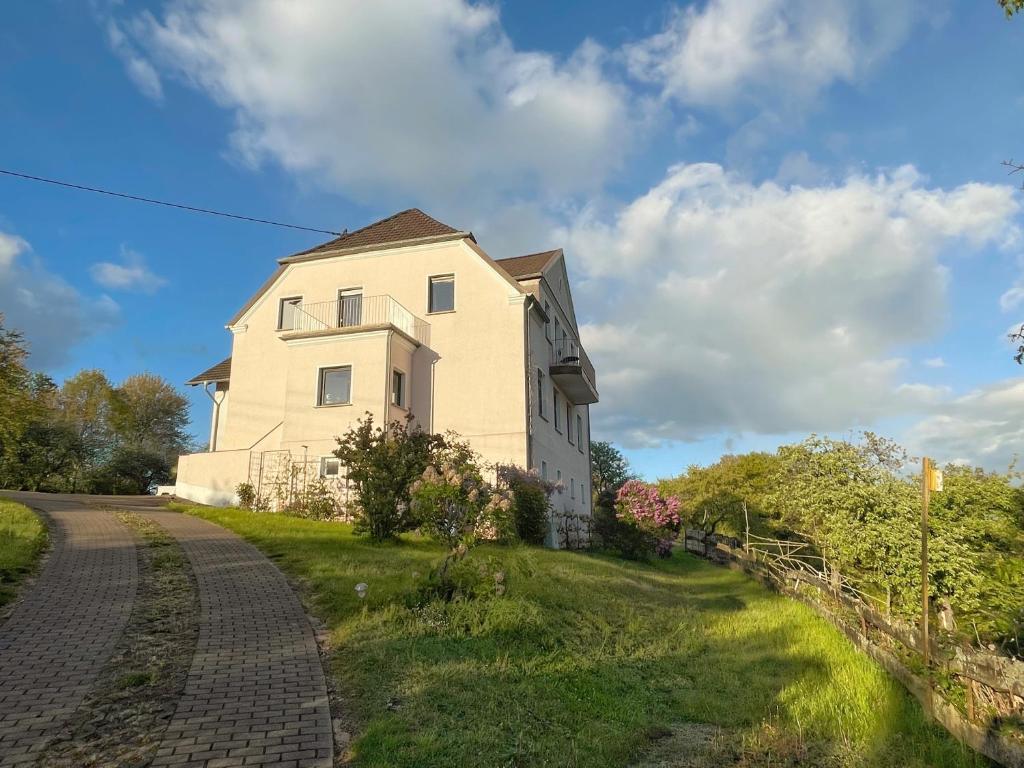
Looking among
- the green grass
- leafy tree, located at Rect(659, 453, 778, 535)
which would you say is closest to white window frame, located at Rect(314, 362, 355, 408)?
the green grass

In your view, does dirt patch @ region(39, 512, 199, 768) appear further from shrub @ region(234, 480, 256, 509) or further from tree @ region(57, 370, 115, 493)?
tree @ region(57, 370, 115, 493)

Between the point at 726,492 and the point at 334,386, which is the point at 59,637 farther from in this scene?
the point at 726,492

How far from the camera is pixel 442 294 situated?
21.2 metres

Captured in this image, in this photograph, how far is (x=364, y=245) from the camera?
2202 centimetres

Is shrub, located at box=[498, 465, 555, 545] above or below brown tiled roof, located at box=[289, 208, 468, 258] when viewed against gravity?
below

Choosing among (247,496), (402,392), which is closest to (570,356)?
(402,392)

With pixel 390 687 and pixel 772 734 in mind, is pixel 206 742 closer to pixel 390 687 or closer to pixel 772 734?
pixel 390 687

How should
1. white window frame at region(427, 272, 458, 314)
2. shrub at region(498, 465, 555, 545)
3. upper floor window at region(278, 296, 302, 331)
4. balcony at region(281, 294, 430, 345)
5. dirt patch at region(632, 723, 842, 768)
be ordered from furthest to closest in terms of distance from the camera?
1. upper floor window at region(278, 296, 302, 331)
2. white window frame at region(427, 272, 458, 314)
3. balcony at region(281, 294, 430, 345)
4. shrub at region(498, 465, 555, 545)
5. dirt patch at region(632, 723, 842, 768)

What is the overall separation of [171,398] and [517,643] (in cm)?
4647

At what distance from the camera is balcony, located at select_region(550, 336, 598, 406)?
23.1m

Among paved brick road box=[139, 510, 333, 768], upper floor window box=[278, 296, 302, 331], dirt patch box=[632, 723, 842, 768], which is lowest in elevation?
dirt patch box=[632, 723, 842, 768]

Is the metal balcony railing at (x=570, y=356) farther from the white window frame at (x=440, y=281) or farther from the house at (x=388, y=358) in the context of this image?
the white window frame at (x=440, y=281)

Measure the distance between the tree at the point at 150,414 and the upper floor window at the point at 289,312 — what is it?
2600 cm

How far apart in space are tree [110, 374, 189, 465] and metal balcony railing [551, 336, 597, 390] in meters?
30.7
